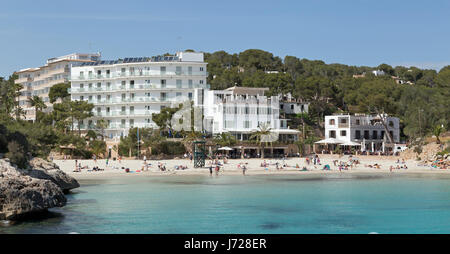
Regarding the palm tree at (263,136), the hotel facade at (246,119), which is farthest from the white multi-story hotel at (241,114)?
the palm tree at (263,136)

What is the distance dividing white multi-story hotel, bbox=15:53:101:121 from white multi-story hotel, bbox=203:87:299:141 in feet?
96.7

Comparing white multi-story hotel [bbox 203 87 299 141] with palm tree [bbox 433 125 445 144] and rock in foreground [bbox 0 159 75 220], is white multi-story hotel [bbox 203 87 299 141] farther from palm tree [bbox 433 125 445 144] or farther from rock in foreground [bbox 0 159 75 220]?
rock in foreground [bbox 0 159 75 220]

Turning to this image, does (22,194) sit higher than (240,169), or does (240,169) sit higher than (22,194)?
(22,194)

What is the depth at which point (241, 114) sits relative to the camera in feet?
243

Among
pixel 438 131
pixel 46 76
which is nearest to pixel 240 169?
pixel 438 131

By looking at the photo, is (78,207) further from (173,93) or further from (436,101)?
(436,101)

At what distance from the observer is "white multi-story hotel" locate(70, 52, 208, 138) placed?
79312 mm

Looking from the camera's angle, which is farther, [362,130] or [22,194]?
[362,130]

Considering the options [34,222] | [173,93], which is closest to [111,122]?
[173,93]

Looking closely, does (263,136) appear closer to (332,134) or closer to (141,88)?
(332,134)

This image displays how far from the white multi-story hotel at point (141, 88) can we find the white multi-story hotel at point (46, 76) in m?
11.0

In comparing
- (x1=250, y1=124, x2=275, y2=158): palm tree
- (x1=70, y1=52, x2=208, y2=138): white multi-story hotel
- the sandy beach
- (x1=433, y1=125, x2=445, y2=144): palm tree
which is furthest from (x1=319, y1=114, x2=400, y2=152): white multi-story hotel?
(x1=70, y1=52, x2=208, y2=138): white multi-story hotel

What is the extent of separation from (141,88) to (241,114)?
17.4m

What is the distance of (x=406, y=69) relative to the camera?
489 ft
